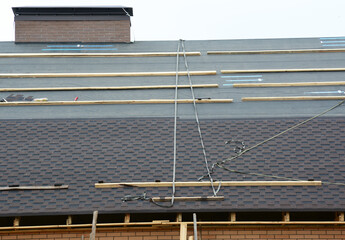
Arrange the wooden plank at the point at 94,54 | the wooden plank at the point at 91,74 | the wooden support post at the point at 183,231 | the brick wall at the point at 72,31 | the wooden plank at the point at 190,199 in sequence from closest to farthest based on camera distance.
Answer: the wooden support post at the point at 183,231 → the wooden plank at the point at 190,199 → the wooden plank at the point at 91,74 → the wooden plank at the point at 94,54 → the brick wall at the point at 72,31

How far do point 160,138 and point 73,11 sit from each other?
377 inches

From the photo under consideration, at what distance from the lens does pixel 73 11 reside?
23.5 meters

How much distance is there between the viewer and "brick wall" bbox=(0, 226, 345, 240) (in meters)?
13.9

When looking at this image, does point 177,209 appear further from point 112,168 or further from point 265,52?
point 265,52

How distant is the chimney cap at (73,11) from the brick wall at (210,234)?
1192 centimetres

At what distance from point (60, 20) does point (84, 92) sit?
5.41m

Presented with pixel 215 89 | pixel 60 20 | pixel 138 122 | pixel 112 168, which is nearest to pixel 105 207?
pixel 112 168

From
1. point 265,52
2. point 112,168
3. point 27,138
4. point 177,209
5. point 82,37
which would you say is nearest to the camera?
point 177,209

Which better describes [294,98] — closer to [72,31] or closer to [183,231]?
[183,231]

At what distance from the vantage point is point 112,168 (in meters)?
15.3

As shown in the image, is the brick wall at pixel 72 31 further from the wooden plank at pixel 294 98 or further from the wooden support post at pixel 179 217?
the wooden support post at pixel 179 217

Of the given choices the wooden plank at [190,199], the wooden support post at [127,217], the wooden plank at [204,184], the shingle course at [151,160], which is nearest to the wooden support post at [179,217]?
the shingle course at [151,160]

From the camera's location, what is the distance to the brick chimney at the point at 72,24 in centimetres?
2278

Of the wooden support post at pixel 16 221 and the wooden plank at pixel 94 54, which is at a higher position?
the wooden plank at pixel 94 54
